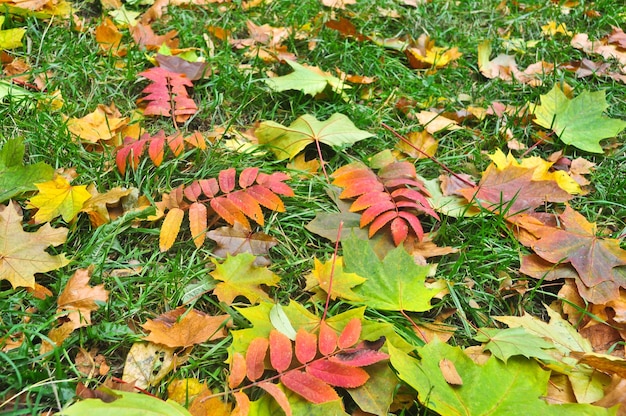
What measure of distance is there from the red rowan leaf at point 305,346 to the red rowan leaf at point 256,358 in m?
0.08

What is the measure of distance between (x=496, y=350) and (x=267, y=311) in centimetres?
62

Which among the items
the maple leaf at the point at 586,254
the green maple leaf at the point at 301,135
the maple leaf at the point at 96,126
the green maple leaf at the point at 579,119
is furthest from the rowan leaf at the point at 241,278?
the green maple leaf at the point at 579,119

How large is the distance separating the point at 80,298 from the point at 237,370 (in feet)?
1.64

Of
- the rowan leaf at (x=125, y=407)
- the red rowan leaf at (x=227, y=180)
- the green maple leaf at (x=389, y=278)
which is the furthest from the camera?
the red rowan leaf at (x=227, y=180)

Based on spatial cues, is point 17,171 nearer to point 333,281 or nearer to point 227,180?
point 227,180

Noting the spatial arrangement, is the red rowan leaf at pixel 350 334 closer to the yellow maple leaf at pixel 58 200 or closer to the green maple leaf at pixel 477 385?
the green maple leaf at pixel 477 385

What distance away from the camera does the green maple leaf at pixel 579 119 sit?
6.95ft

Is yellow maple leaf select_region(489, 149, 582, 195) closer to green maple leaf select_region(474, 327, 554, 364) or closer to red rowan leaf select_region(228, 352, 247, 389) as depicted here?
green maple leaf select_region(474, 327, 554, 364)

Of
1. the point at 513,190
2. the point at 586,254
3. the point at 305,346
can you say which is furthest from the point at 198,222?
the point at 586,254

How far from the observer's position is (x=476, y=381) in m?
1.26

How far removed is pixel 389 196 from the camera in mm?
1719

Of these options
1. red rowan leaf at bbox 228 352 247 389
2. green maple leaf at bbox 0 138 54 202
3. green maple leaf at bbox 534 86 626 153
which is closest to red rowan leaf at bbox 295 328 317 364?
red rowan leaf at bbox 228 352 247 389

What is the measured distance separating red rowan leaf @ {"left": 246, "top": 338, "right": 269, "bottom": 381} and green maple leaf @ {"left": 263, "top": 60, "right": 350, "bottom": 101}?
48.2 inches

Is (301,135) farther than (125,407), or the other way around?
(301,135)
